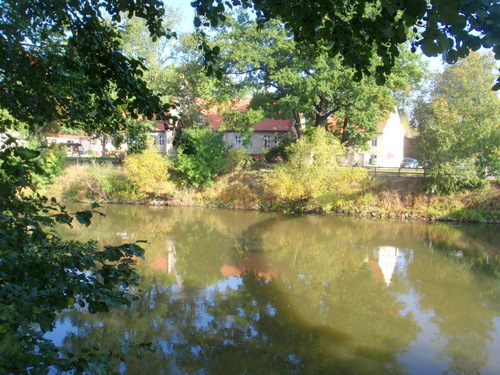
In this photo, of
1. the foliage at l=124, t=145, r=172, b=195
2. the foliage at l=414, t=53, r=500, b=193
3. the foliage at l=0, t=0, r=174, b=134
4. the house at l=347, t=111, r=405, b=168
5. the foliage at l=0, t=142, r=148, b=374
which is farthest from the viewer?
the house at l=347, t=111, r=405, b=168

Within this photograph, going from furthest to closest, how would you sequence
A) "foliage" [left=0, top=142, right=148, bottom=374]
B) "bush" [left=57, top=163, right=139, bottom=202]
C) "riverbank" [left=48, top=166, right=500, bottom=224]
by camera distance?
"bush" [left=57, top=163, right=139, bottom=202], "riverbank" [left=48, top=166, right=500, bottom=224], "foliage" [left=0, top=142, right=148, bottom=374]

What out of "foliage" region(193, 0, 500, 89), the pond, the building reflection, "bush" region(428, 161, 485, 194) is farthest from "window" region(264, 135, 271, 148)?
"foliage" region(193, 0, 500, 89)

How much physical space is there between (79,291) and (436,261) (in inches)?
509

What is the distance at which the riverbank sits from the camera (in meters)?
20.1

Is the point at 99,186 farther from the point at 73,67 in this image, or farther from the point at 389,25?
the point at 389,25

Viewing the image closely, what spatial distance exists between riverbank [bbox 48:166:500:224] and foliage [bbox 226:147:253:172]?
500 millimetres

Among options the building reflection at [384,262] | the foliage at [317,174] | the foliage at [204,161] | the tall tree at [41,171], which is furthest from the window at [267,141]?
the tall tree at [41,171]

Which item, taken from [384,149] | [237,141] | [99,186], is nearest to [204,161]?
[99,186]

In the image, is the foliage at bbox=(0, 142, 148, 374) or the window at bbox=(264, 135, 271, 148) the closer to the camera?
the foliage at bbox=(0, 142, 148, 374)

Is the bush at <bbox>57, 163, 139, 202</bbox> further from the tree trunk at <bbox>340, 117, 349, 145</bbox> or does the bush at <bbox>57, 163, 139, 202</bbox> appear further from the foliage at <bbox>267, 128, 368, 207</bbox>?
the tree trunk at <bbox>340, 117, 349, 145</bbox>

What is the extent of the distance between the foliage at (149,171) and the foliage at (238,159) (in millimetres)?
4090

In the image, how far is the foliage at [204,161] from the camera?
937 inches

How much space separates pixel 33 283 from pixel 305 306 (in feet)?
23.9

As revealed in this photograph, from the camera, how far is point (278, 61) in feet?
71.1
